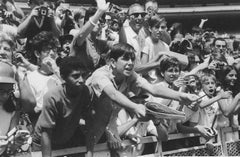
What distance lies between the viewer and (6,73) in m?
2.95

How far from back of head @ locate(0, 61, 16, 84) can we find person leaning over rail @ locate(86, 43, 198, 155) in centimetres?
67

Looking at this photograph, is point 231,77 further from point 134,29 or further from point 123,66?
point 123,66

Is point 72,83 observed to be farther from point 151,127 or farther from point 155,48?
point 155,48

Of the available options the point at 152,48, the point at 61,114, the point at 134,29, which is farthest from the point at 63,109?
the point at 134,29

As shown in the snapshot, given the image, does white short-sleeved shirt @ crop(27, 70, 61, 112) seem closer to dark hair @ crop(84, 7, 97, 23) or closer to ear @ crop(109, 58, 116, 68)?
ear @ crop(109, 58, 116, 68)

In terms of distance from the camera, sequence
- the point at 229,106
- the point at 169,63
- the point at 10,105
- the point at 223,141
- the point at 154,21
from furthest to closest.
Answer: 1. the point at 154,21
2. the point at 229,106
3. the point at 223,141
4. the point at 169,63
5. the point at 10,105

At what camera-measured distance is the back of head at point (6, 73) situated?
2.91 meters

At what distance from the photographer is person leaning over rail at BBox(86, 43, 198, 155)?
317 cm

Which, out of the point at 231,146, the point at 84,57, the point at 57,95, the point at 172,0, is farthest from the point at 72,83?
the point at 172,0

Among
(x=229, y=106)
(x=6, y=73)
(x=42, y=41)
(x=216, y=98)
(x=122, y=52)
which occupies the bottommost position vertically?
(x=229, y=106)

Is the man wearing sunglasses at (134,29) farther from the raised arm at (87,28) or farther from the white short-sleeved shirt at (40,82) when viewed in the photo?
the white short-sleeved shirt at (40,82)

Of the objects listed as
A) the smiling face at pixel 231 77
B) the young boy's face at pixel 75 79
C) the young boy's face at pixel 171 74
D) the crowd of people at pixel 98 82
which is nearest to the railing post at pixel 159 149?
the crowd of people at pixel 98 82

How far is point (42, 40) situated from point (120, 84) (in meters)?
0.99

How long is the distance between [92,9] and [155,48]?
1.06 m
